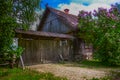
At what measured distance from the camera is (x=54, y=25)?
24656mm

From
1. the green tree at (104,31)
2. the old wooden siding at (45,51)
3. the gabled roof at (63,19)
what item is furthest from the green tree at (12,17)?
the gabled roof at (63,19)

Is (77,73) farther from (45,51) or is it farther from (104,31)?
(104,31)

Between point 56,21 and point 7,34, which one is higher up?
point 56,21

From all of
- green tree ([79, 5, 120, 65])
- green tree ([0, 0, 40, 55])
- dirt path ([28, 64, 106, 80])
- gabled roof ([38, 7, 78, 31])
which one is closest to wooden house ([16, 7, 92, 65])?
gabled roof ([38, 7, 78, 31])

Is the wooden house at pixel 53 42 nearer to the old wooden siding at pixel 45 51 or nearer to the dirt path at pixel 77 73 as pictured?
the old wooden siding at pixel 45 51

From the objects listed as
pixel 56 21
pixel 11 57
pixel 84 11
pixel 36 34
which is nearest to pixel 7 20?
pixel 11 57

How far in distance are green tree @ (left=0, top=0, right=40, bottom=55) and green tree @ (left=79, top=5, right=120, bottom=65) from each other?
668 centimetres

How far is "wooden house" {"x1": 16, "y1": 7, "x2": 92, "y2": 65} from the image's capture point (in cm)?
1576

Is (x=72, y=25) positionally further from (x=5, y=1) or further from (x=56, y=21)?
(x=5, y=1)

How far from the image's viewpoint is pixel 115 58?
51.6 ft

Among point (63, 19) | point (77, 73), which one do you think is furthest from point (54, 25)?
point (77, 73)

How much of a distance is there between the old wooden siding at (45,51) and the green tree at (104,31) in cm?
282

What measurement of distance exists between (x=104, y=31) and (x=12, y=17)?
884 centimetres

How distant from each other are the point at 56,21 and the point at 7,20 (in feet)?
43.9
